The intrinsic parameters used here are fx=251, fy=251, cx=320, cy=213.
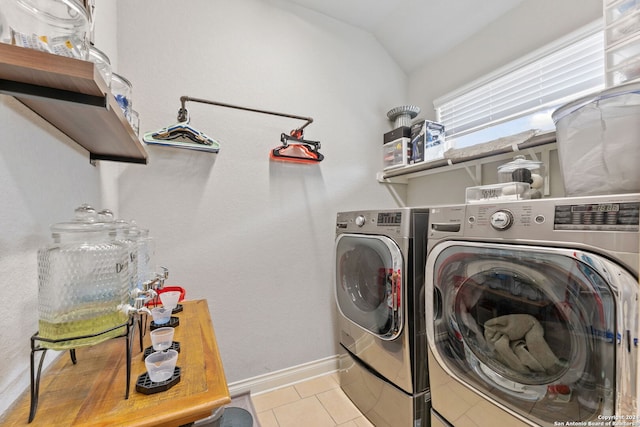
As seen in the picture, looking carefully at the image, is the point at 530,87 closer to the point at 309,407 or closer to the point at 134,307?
the point at 134,307

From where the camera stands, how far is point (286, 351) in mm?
1828

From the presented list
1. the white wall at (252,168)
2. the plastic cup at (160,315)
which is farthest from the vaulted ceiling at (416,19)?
the plastic cup at (160,315)

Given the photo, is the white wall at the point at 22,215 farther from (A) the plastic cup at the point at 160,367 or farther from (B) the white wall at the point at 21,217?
(A) the plastic cup at the point at 160,367

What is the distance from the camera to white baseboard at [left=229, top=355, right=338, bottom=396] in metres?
1.69

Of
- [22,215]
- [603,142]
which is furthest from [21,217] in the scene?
[603,142]

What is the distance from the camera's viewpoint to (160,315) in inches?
36.9

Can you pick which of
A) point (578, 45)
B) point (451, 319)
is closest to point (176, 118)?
point (451, 319)

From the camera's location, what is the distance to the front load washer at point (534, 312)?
0.63 m

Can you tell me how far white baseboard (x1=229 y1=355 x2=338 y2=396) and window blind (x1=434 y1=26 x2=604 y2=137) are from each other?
2.08 metres

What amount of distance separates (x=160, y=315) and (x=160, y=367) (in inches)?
14.9

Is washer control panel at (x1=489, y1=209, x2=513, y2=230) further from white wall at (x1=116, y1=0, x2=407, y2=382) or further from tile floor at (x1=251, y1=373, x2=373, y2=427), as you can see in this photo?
tile floor at (x1=251, y1=373, x2=373, y2=427)

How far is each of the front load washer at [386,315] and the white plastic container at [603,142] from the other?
571mm

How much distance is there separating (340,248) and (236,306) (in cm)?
80

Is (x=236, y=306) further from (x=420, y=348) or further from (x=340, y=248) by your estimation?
(x=420, y=348)
